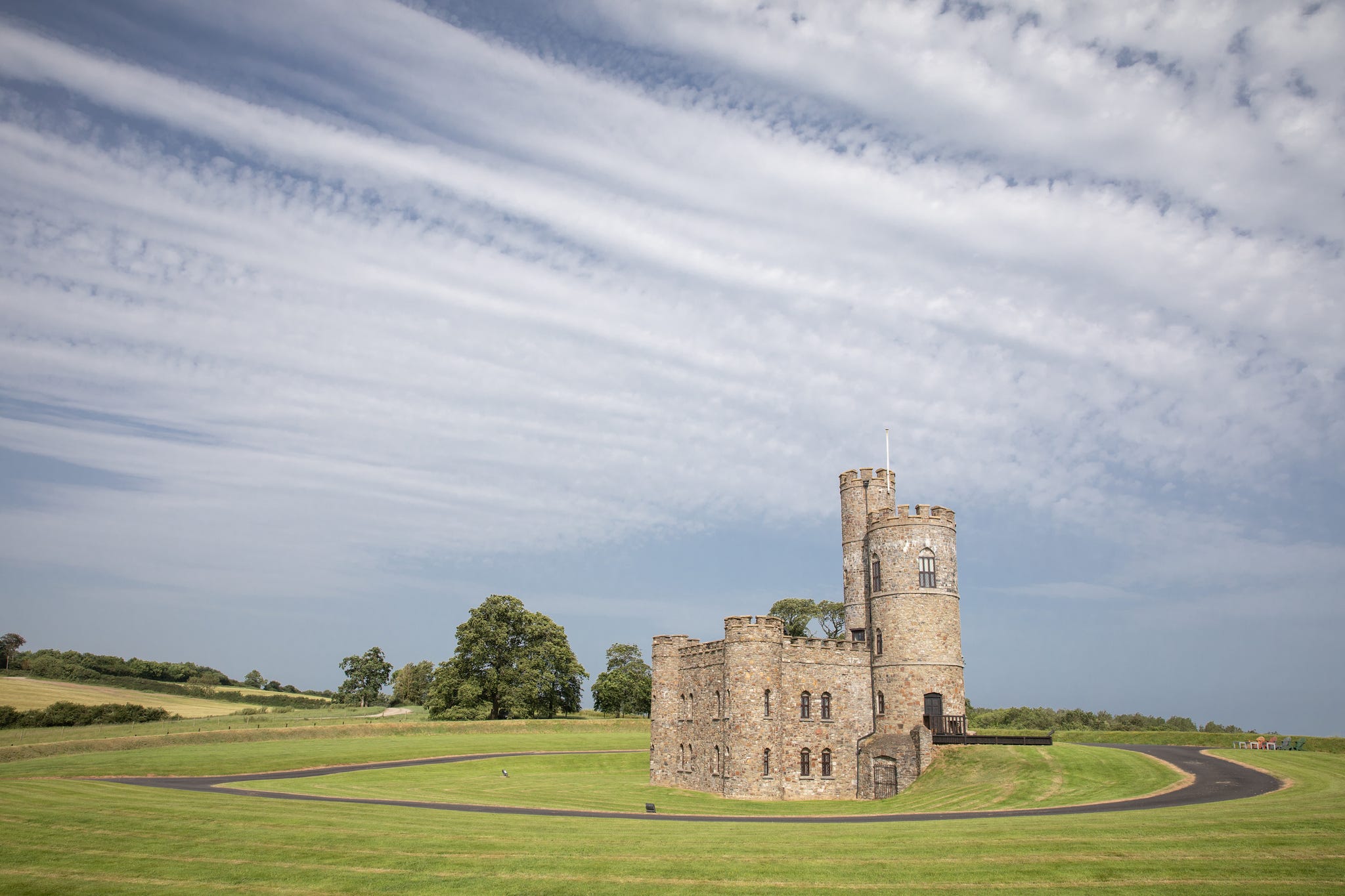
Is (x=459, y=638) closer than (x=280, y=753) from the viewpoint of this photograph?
No

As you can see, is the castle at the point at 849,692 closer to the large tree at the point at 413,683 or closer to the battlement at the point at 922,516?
the battlement at the point at 922,516

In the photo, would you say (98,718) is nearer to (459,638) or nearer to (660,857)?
(459,638)

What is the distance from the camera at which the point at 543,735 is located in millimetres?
75562

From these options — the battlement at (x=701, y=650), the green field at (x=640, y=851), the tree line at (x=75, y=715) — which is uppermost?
the battlement at (x=701, y=650)

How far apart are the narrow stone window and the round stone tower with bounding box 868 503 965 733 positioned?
1.4 inches

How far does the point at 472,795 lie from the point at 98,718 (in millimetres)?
55379

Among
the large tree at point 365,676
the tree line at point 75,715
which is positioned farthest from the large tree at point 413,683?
the tree line at point 75,715

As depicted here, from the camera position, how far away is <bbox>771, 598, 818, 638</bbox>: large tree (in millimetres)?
91625

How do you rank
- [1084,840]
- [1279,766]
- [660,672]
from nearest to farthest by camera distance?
[1084,840] < [1279,766] < [660,672]

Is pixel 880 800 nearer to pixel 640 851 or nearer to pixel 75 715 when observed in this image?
pixel 640 851

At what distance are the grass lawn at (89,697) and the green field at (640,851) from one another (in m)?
58.8

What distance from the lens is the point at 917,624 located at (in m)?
47.8

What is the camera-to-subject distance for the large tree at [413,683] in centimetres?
13100

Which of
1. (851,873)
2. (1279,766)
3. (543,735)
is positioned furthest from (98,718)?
(1279,766)
